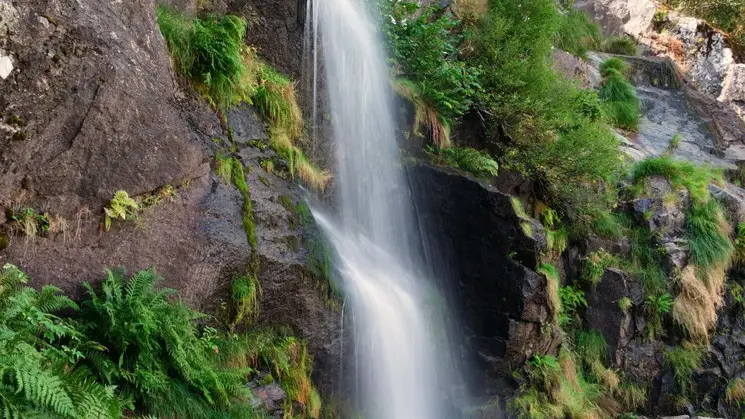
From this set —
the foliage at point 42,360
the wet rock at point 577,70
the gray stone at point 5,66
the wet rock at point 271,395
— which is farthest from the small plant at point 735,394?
the gray stone at point 5,66

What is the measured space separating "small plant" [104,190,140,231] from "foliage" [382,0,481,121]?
455 centimetres

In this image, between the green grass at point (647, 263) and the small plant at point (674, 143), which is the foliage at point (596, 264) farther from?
the small plant at point (674, 143)

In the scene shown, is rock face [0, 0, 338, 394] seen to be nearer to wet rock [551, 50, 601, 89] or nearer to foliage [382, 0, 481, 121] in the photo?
foliage [382, 0, 481, 121]

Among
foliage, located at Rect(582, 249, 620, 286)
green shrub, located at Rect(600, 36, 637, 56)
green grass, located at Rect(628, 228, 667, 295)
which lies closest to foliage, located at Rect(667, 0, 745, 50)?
green shrub, located at Rect(600, 36, 637, 56)

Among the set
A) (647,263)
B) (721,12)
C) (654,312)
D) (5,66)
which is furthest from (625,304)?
(721,12)

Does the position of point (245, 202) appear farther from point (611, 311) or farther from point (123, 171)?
point (611, 311)

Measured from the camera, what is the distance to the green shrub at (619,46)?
15492mm

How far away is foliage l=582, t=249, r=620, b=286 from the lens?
8.27 metres

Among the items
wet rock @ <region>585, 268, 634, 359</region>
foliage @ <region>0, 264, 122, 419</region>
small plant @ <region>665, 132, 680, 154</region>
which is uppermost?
small plant @ <region>665, 132, 680, 154</region>

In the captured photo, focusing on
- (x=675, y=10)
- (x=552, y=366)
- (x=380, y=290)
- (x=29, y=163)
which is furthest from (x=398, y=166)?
(x=675, y=10)

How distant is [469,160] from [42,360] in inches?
224

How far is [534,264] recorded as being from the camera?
6891 millimetres

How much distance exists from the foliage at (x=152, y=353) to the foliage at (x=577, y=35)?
12.3 m

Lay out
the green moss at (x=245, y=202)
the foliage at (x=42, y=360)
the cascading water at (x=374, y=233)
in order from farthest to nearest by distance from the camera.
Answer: the cascading water at (x=374, y=233) → the green moss at (x=245, y=202) → the foliage at (x=42, y=360)
